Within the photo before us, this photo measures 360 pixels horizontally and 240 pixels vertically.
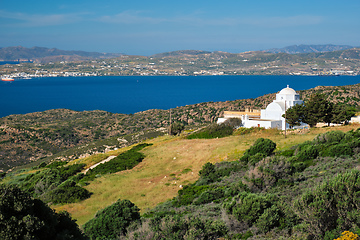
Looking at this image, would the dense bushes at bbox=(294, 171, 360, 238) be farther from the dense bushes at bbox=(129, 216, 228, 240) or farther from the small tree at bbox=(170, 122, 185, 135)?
the small tree at bbox=(170, 122, 185, 135)

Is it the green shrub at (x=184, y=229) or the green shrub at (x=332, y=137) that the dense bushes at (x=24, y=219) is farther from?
the green shrub at (x=332, y=137)

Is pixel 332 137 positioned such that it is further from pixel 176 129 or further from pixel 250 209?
pixel 176 129

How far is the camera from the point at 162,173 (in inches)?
1013

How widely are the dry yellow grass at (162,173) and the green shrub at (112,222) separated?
4351 mm

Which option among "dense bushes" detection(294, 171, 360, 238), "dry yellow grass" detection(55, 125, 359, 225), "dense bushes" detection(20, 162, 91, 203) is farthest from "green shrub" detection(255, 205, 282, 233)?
"dense bushes" detection(20, 162, 91, 203)

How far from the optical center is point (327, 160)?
64.3 feet

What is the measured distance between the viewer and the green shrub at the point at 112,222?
510 inches

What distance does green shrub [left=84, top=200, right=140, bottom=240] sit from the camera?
12961 millimetres

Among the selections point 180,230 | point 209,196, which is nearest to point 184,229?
point 180,230

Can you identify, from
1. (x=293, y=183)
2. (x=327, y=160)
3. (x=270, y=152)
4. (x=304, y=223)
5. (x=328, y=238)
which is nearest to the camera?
(x=328, y=238)

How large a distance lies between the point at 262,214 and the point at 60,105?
128949 mm

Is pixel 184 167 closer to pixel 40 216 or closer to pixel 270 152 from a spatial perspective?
pixel 270 152

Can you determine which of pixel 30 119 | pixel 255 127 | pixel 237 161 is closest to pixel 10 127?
pixel 30 119

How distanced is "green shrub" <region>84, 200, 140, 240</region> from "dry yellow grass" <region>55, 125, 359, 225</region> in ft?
14.3
